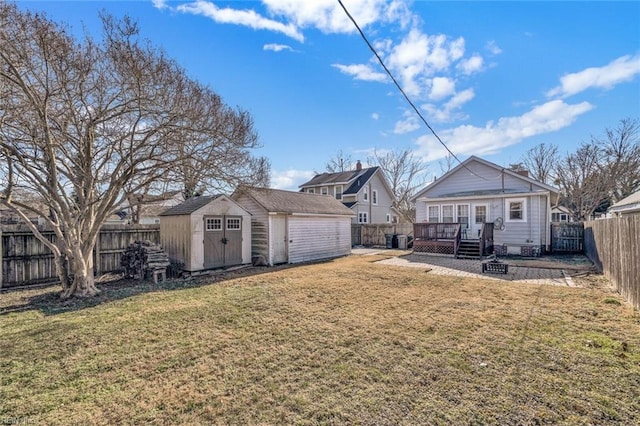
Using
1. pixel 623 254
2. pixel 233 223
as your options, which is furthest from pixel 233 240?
pixel 623 254

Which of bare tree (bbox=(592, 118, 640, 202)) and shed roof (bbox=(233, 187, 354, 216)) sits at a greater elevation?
bare tree (bbox=(592, 118, 640, 202))

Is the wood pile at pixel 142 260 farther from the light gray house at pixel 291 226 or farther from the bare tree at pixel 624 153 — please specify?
the bare tree at pixel 624 153

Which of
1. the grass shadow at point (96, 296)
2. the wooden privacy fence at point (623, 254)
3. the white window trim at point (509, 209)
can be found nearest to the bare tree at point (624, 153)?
the white window trim at point (509, 209)

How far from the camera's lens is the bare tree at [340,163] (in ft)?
128

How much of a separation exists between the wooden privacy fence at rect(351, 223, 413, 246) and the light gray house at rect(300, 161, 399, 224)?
2162 millimetres

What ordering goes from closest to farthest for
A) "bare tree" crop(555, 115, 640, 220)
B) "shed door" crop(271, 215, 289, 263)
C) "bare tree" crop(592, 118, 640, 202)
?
"shed door" crop(271, 215, 289, 263), "bare tree" crop(592, 118, 640, 202), "bare tree" crop(555, 115, 640, 220)

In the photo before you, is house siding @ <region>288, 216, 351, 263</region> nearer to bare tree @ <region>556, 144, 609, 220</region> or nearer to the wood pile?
the wood pile

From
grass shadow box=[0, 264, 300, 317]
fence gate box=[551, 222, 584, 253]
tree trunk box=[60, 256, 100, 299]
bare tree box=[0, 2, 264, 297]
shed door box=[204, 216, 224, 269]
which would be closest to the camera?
bare tree box=[0, 2, 264, 297]

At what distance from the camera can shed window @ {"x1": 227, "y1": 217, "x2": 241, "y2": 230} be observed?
1173 cm

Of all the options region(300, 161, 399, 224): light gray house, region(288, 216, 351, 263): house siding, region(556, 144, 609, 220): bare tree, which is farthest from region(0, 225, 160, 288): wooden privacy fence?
region(556, 144, 609, 220): bare tree

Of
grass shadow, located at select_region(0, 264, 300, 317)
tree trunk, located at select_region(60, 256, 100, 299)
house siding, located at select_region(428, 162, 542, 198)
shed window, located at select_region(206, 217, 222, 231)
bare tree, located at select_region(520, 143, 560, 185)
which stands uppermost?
bare tree, located at select_region(520, 143, 560, 185)

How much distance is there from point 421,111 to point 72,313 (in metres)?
10.4

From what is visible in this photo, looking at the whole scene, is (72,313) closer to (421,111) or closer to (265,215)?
(265,215)

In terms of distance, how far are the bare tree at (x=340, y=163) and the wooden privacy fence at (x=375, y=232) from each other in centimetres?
1687
